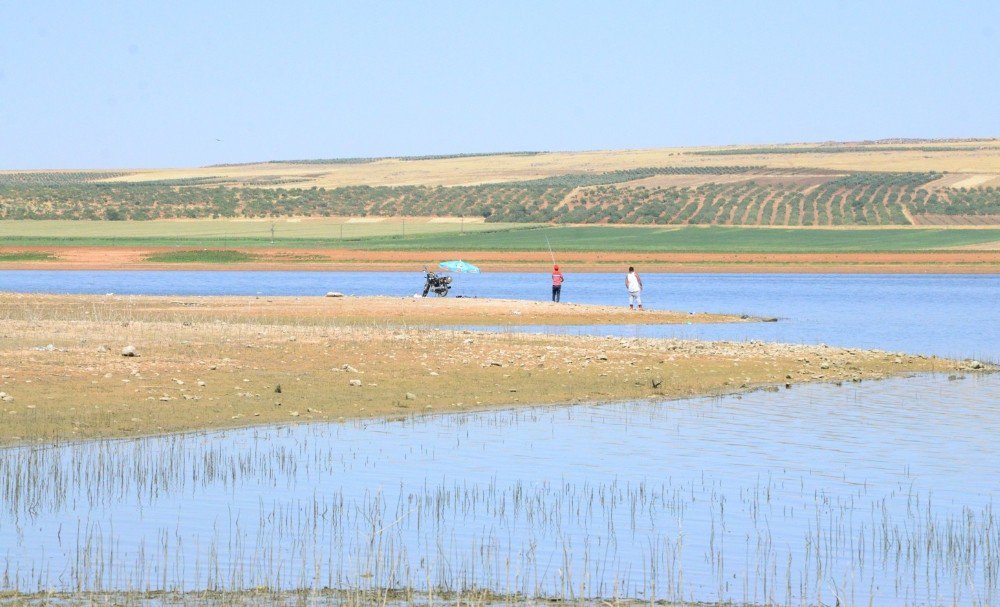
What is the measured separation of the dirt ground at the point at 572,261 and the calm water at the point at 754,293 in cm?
433

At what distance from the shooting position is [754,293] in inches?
2344

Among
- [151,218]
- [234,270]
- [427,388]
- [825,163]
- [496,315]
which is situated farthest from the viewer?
[825,163]

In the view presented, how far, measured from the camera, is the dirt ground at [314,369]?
20.6 meters

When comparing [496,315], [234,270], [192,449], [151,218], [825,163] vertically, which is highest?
[825,163]

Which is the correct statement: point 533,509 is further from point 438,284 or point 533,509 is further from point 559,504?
point 438,284

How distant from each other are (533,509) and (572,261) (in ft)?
232

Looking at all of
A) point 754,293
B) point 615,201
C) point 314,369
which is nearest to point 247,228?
point 615,201

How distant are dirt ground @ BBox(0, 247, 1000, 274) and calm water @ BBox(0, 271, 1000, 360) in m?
4.33

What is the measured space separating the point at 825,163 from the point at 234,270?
4490 inches

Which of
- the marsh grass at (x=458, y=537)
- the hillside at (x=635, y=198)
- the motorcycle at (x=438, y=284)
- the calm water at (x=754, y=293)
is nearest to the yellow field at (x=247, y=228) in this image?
the hillside at (x=635, y=198)

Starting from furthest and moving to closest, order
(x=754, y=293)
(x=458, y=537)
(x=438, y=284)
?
(x=754, y=293), (x=438, y=284), (x=458, y=537)

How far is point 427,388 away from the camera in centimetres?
2414

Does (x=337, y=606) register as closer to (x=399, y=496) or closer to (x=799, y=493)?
(x=399, y=496)

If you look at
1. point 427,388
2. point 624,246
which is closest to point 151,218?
point 624,246
